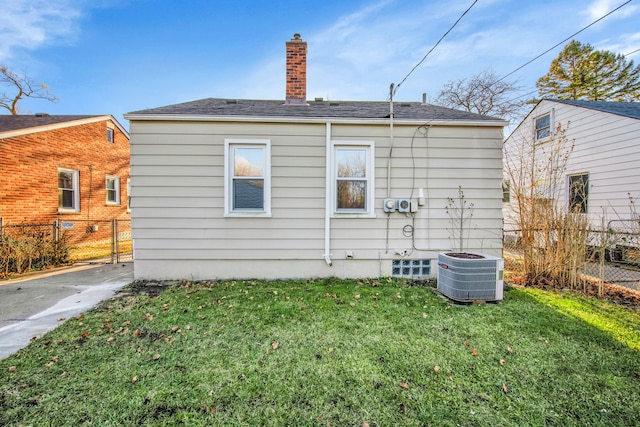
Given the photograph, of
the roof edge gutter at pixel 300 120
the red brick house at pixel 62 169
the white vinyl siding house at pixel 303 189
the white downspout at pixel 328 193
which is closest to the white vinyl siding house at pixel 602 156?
the roof edge gutter at pixel 300 120

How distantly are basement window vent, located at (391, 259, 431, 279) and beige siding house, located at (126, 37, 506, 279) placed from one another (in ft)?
0.07

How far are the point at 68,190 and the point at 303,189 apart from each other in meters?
9.98

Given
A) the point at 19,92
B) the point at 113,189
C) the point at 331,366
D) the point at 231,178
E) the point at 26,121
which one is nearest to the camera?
the point at 331,366

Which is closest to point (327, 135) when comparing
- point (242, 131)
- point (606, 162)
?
point (242, 131)

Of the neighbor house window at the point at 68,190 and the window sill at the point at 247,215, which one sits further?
the neighbor house window at the point at 68,190

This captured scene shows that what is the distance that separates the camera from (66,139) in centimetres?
951

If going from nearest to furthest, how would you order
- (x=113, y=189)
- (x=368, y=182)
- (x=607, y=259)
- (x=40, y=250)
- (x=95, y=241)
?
(x=368, y=182), (x=40, y=250), (x=607, y=259), (x=95, y=241), (x=113, y=189)

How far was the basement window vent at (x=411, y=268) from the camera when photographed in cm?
529

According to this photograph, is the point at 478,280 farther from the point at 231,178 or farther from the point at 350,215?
the point at 231,178

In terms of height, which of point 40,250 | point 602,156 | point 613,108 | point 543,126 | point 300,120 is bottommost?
point 40,250

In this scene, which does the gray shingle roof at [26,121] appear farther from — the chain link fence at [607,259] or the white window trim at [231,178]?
the chain link fence at [607,259]

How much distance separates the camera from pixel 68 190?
31.5 feet

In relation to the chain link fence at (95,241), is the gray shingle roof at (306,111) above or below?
Answer: above

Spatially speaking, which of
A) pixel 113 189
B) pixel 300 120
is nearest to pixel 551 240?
pixel 300 120
